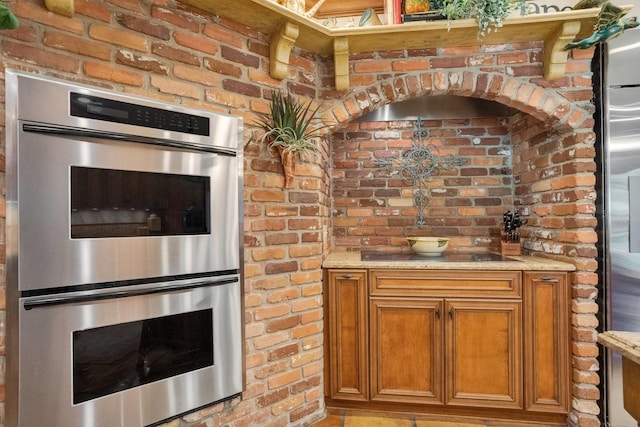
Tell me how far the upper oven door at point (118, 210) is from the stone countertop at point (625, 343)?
1.43m

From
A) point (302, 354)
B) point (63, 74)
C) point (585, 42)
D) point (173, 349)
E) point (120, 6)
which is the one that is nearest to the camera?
point (63, 74)

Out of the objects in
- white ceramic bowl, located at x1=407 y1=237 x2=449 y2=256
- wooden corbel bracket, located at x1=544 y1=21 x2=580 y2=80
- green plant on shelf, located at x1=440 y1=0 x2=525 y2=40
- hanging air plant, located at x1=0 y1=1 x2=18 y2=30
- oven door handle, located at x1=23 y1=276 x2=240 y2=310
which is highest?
green plant on shelf, located at x1=440 y1=0 x2=525 y2=40

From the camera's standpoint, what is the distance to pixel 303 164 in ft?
6.38

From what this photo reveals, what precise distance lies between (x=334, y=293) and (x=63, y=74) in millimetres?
1675

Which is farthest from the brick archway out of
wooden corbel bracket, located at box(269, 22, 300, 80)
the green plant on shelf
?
wooden corbel bracket, located at box(269, 22, 300, 80)

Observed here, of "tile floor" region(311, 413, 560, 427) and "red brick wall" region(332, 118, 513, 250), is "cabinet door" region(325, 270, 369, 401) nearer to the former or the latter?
"tile floor" region(311, 413, 560, 427)

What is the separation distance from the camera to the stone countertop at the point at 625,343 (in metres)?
0.76

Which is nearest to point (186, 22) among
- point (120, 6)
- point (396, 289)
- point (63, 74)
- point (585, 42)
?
point (120, 6)

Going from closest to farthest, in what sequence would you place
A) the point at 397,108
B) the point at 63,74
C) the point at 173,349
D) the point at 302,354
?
1. the point at 63,74
2. the point at 173,349
3. the point at 302,354
4. the point at 397,108

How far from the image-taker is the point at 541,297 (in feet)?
6.40

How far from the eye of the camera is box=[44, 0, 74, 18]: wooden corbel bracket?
1.31m

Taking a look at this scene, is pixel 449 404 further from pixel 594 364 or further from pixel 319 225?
pixel 319 225

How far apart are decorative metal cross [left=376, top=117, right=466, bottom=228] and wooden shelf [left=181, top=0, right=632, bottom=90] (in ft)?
2.66

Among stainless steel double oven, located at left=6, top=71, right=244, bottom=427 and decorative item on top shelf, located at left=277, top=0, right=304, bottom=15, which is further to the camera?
decorative item on top shelf, located at left=277, top=0, right=304, bottom=15
